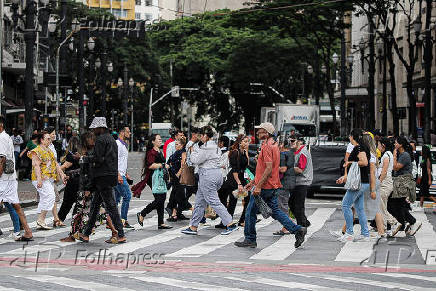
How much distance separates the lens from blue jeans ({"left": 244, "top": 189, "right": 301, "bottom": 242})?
15.1 meters

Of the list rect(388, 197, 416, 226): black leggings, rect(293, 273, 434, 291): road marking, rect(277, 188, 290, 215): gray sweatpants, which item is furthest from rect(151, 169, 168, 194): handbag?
rect(293, 273, 434, 291): road marking

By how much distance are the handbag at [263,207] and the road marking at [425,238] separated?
88.2 inches

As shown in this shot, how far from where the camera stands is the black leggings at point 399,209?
17641mm

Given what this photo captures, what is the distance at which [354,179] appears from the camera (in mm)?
16188

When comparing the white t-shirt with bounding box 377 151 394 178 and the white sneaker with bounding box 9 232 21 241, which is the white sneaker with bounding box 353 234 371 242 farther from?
the white sneaker with bounding box 9 232 21 241

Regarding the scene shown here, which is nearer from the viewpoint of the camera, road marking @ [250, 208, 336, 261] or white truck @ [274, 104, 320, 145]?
road marking @ [250, 208, 336, 261]

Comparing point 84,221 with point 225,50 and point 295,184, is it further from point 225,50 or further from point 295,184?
point 225,50

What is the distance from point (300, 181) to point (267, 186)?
2.71m

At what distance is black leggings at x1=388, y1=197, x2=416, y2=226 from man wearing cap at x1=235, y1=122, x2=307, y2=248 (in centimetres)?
300

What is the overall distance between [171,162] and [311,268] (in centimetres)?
818

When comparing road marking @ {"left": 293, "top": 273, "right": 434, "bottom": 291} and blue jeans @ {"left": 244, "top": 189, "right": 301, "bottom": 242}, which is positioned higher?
blue jeans @ {"left": 244, "top": 189, "right": 301, "bottom": 242}

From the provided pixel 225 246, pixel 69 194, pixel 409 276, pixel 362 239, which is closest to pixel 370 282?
pixel 409 276

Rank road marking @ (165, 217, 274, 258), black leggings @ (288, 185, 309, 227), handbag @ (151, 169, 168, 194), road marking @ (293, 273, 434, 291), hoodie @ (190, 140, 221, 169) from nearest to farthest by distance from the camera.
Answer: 1. road marking @ (293, 273, 434, 291)
2. road marking @ (165, 217, 274, 258)
3. hoodie @ (190, 140, 221, 169)
4. black leggings @ (288, 185, 309, 227)
5. handbag @ (151, 169, 168, 194)

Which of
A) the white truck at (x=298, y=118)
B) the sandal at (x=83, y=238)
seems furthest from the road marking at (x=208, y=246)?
the white truck at (x=298, y=118)
